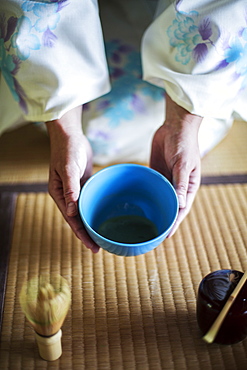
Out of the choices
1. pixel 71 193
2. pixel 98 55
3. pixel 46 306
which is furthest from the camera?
pixel 98 55

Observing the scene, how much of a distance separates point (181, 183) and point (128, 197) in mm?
143

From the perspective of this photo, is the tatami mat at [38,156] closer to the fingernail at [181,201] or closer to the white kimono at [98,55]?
the white kimono at [98,55]

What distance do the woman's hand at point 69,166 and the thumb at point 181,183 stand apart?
0.18m

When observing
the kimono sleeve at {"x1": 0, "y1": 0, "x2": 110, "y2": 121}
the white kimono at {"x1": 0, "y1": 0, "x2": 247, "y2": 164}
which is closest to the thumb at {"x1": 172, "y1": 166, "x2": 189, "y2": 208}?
the white kimono at {"x1": 0, "y1": 0, "x2": 247, "y2": 164}

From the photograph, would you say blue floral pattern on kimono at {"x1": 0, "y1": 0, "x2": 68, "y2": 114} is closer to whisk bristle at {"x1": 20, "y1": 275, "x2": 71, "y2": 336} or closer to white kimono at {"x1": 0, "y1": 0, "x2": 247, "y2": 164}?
white kimono at {"x1": 0, "y1": 0, "x2": 247, "y2": 164}

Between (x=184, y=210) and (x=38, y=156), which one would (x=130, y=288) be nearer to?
(x=184, y=210)

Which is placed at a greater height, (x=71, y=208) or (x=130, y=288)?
(x=71, y=208)

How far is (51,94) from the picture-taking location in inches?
30.5

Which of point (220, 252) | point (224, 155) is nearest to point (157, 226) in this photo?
point (220, 252)

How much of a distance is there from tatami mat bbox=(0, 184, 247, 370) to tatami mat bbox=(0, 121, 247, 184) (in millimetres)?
85

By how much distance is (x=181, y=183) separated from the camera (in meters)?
0.73

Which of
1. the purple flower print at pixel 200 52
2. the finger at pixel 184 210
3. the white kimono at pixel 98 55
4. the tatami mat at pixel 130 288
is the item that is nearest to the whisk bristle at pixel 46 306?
the tatami mat at pixel 130 288

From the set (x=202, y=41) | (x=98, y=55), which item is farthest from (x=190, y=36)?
(x=98, y=55)

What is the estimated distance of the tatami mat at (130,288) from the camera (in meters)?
0.66
